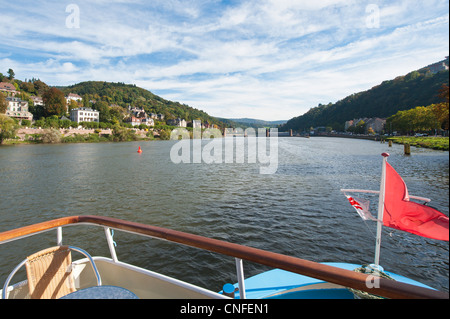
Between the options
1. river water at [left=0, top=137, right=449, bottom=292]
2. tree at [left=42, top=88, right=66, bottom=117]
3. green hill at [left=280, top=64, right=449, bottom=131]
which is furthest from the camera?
green hill at [left=280, top=64, right=449, bottom=131]

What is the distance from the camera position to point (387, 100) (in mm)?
123875

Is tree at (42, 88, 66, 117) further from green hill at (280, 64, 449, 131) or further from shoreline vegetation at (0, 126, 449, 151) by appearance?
green hill at (280, 64, 449, 131)

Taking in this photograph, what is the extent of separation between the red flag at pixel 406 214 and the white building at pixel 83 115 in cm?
10760

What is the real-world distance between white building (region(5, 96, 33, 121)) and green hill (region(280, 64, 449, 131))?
118 metres

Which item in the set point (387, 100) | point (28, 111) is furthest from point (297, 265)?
point (387, 100)

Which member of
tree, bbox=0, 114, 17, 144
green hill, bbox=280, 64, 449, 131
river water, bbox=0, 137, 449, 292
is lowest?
river water, bbox=0, 137, 449, 292

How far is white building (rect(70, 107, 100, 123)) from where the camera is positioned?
317 ft

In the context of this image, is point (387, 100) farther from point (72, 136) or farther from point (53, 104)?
point (53, 104)

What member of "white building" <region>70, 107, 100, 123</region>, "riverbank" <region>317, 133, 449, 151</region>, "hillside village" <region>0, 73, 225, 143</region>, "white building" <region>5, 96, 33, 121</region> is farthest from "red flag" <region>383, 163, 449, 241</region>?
"white building" <region>70, 107, 100, 123</region>

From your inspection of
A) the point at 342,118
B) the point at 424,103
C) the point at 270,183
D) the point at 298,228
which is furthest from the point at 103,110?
the point at 342,118

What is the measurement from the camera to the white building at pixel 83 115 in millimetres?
96562

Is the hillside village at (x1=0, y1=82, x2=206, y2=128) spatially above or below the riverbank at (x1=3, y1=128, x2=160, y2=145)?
above

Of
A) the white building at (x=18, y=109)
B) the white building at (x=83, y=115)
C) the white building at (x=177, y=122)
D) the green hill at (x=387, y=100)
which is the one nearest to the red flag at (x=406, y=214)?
the green hill at (x=387, y=100)
